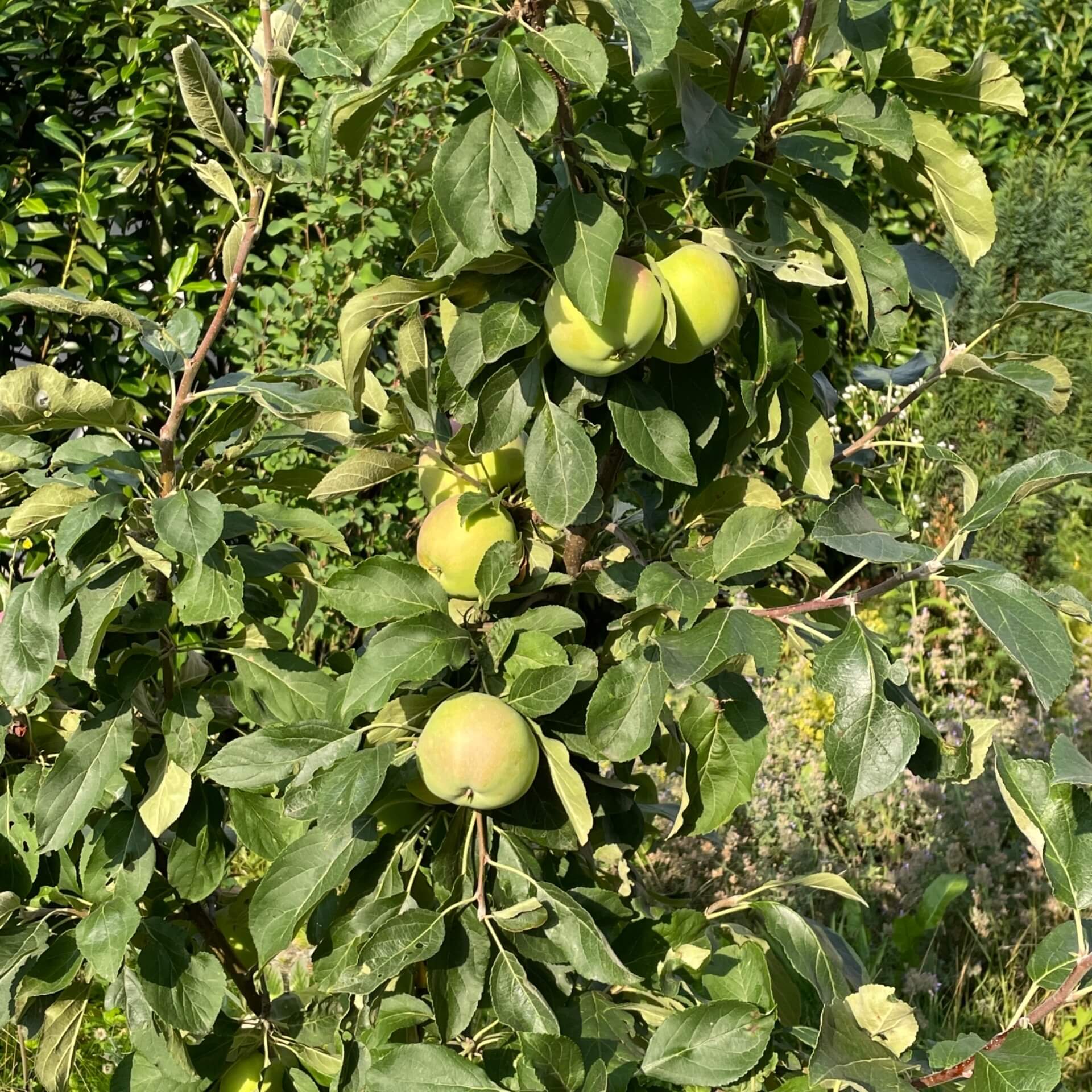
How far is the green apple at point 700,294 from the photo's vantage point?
3.47 feet

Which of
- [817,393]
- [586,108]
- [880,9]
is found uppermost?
[880,9]

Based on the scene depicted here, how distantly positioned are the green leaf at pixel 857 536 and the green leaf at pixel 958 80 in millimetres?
427

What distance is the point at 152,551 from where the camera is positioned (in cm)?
119

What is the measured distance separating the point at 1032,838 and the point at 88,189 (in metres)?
3.11

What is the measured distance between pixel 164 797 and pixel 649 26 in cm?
91

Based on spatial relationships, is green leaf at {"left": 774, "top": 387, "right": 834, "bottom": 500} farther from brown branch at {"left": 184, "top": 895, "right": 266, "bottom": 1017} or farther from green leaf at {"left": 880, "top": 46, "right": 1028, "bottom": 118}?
brown branch at {"left": 184, "top": 895, "right": 266, "bottom": 1017}

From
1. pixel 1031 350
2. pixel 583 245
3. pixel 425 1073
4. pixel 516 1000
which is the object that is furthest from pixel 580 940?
pixel 1031 350

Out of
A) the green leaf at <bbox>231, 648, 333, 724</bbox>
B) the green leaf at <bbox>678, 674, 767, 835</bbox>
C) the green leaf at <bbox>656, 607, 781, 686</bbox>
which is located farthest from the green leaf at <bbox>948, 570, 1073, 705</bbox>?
the green leaf at <bbox>231, 648, 333, 724</bbox>

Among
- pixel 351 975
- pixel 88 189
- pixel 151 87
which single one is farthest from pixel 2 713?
pixel 151 87

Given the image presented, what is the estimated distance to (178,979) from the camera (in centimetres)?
134

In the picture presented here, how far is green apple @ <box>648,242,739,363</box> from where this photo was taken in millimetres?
1057

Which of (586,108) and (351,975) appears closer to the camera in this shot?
(351,975)

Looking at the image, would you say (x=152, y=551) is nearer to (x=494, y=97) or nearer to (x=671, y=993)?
(x=494, y=97)

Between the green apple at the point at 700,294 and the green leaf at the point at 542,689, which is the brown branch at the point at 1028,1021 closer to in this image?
the green leaf at the point at 542,689
